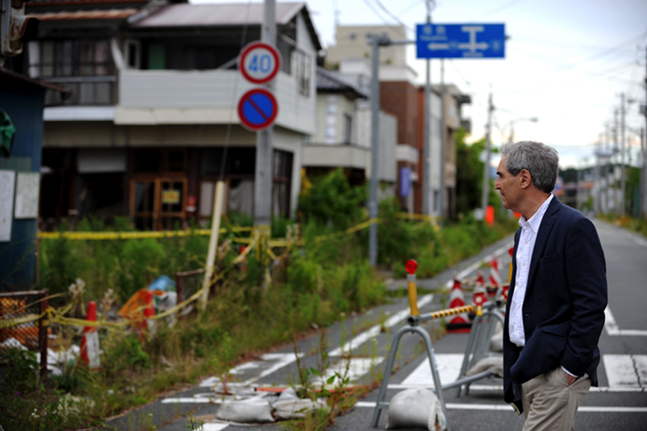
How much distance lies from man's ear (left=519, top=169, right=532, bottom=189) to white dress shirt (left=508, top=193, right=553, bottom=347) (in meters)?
0.13

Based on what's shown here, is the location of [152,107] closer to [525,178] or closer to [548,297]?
[525,178]

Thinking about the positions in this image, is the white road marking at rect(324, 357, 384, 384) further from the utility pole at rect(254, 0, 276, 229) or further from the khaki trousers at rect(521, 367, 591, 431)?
the khaki trousers at rect(521, 367, 591, 431)

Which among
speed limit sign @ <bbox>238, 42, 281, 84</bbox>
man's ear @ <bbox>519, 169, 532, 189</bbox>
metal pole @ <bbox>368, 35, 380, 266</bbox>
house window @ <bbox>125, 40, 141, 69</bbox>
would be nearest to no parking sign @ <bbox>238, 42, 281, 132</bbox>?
speed limit sign @ <bbox>238, 42, 281, 84</bbox>

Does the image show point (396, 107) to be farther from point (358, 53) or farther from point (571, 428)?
point (571, 428)

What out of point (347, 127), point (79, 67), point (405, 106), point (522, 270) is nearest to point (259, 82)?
point (522, 270)

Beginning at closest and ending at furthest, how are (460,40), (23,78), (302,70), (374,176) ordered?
(23,78) → (460,40) → (374,176) → (302,70)

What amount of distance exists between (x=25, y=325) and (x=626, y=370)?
6.41m

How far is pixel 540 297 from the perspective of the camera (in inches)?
141

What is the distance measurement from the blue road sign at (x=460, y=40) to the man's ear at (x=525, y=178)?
49.0 feet

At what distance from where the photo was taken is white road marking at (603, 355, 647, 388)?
7736 mm

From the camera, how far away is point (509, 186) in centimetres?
373

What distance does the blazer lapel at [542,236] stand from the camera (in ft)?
11.9

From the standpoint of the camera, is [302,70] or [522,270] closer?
[522,270]

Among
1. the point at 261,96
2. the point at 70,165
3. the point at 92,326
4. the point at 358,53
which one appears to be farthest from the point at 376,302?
the point at 358,53
